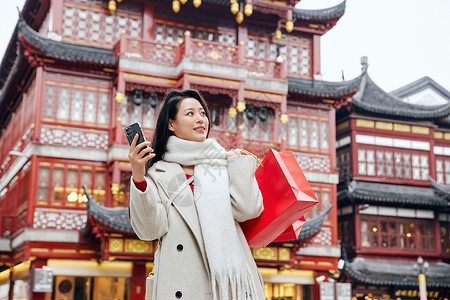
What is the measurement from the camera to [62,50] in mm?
19594

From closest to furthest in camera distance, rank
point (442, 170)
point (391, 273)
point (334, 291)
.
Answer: point (334, 291) < point (391, 273) < point (442, 170)

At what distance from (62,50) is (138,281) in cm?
762

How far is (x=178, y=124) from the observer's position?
3.68 m

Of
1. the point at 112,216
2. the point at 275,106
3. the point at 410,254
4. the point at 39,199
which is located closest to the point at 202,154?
the point at 112,216

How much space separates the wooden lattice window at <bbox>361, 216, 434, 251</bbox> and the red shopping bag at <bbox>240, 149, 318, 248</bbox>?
22.4 m

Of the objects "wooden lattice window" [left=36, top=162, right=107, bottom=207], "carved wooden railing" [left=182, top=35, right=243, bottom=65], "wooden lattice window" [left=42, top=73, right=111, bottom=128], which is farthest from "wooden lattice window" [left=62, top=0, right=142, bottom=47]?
"wooden lattice window" [left=36, top=162, right=107, bottom=207]

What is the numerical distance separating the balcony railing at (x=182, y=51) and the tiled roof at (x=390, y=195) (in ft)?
22.8

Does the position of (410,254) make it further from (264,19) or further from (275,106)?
(264,19)

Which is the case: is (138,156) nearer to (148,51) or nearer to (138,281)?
(138,281)

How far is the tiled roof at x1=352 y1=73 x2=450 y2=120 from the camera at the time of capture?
1032 inches

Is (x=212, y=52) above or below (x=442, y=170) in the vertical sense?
above

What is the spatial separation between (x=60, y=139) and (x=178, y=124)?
16.8 m

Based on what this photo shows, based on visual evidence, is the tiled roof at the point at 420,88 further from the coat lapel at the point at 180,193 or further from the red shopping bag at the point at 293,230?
the coat lapel at the point at 180,193

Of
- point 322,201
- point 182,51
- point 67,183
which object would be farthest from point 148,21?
point 322,201
